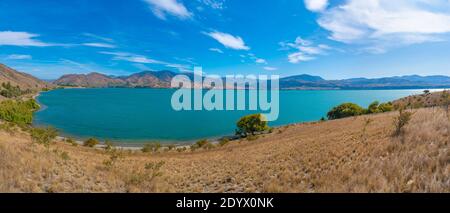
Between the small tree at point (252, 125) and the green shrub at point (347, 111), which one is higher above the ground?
the green shrub at point (347, 111)

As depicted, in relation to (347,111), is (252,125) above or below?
below

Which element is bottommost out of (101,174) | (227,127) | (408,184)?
(227,127)

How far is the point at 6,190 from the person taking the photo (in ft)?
19.7

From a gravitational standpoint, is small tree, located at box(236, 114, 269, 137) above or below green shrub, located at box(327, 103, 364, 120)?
below

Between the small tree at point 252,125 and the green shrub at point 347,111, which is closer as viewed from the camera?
the small tree at point 252,125

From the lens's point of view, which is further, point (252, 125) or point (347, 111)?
point (347, 111)

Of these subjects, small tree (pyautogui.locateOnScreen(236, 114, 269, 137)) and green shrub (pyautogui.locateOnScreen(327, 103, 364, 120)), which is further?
green shrub (pyautogui.locateOnScreen(327, 103, 364, 120))

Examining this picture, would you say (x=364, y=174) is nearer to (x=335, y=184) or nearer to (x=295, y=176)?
(x=335, y=184)

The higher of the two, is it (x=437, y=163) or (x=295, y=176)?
(x=437, y=163)
